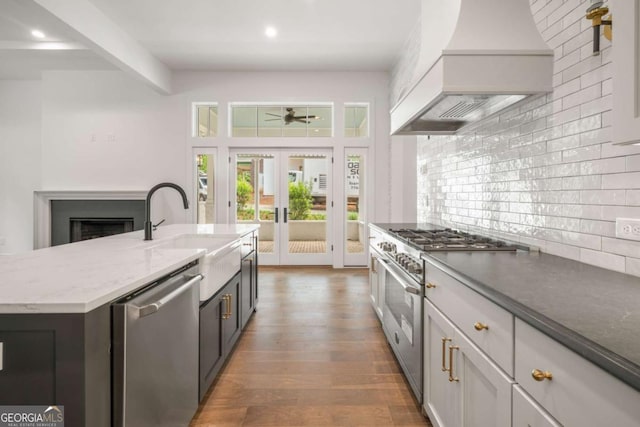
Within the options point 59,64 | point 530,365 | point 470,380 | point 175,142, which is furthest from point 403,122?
point 59,64

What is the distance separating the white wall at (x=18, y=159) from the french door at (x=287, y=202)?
3553 mm

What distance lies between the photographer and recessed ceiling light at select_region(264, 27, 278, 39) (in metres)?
4.52

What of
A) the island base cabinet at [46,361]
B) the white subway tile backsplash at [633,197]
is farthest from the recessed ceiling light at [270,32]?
the island base cabinet at [46,361]

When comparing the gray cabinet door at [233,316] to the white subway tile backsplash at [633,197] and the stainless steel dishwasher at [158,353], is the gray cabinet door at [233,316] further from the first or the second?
the white subway tile backsplash at [633,197]

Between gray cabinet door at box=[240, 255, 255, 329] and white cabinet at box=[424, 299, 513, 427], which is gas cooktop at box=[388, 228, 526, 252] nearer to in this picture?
white cabinet at box=[424, 299, 513, 427]

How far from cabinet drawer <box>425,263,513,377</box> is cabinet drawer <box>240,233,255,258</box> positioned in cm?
172

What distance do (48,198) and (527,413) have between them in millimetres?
7043

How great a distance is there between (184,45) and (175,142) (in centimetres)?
160

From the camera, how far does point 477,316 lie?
127 cm

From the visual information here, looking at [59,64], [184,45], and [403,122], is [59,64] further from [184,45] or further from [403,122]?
[403,122]

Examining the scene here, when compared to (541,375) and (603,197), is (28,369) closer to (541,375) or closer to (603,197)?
(541,375)

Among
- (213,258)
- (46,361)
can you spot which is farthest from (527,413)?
(213,258)

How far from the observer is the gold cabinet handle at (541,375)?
0.88 metres

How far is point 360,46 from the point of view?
197 inches
